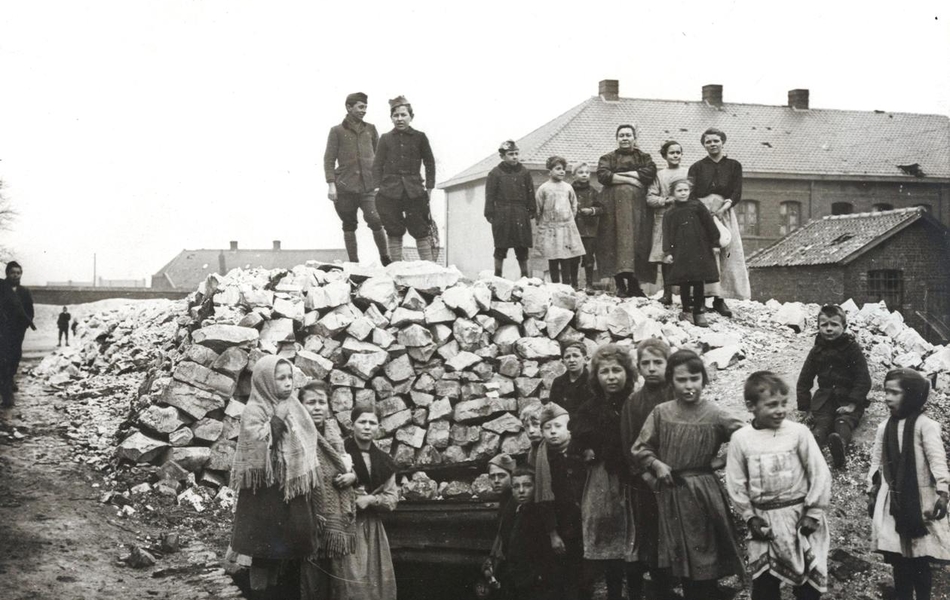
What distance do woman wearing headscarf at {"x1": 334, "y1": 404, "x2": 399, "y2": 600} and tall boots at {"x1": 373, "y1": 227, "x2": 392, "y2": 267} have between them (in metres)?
5.00

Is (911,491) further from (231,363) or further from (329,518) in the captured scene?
(231,363)

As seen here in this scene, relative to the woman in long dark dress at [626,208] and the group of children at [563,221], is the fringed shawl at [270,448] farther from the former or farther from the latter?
the woman in long dark dress at [626,208]

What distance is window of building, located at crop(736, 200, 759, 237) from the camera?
28906mm

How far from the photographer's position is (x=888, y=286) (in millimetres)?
20328

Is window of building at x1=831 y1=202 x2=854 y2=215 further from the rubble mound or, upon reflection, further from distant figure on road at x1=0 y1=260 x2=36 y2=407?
distant figure on road at x1=0 y1=260 x2=36 y2=407

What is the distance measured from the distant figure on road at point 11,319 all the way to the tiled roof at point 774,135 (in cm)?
1800

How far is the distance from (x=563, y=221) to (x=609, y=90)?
20.4 metres

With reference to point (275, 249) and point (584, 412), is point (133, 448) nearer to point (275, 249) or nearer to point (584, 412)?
point (584, 412)

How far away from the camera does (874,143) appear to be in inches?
1194

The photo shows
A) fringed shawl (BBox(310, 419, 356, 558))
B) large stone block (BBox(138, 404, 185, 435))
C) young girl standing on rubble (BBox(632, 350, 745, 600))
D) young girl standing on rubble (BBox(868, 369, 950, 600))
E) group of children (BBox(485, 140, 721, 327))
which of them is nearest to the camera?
young girl standing on rubble (BBox(632, 350, 745, 600))

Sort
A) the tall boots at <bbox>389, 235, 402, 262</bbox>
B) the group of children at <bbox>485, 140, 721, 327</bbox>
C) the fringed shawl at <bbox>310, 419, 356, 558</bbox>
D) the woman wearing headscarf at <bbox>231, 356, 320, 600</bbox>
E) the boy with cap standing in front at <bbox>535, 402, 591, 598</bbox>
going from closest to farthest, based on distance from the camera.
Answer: the woman wearing headscarf at <bbox>231, 356, 320, 600</bbox>, the fringed shawl at <bbox>310, 419, 356, 558</bbox>, the boy with cap standing in front at <bbox>535, 402, 591, 598</bbox>, the group of children at <bbox>485, 140, 721, 327</bbox>, the tall boots at <bbox>389, 235, 402, 262</bbox>

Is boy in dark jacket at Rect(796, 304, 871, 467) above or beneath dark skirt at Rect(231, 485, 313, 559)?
above

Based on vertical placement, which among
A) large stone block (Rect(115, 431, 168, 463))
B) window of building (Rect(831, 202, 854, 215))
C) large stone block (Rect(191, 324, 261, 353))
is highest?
window of building (Rect(831, 202, 854, 215))

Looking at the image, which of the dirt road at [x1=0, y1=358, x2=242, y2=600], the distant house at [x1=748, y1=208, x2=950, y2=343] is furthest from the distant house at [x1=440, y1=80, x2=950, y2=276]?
the dirt road at [x1=0, y1=358, x2=242, y2=600]
